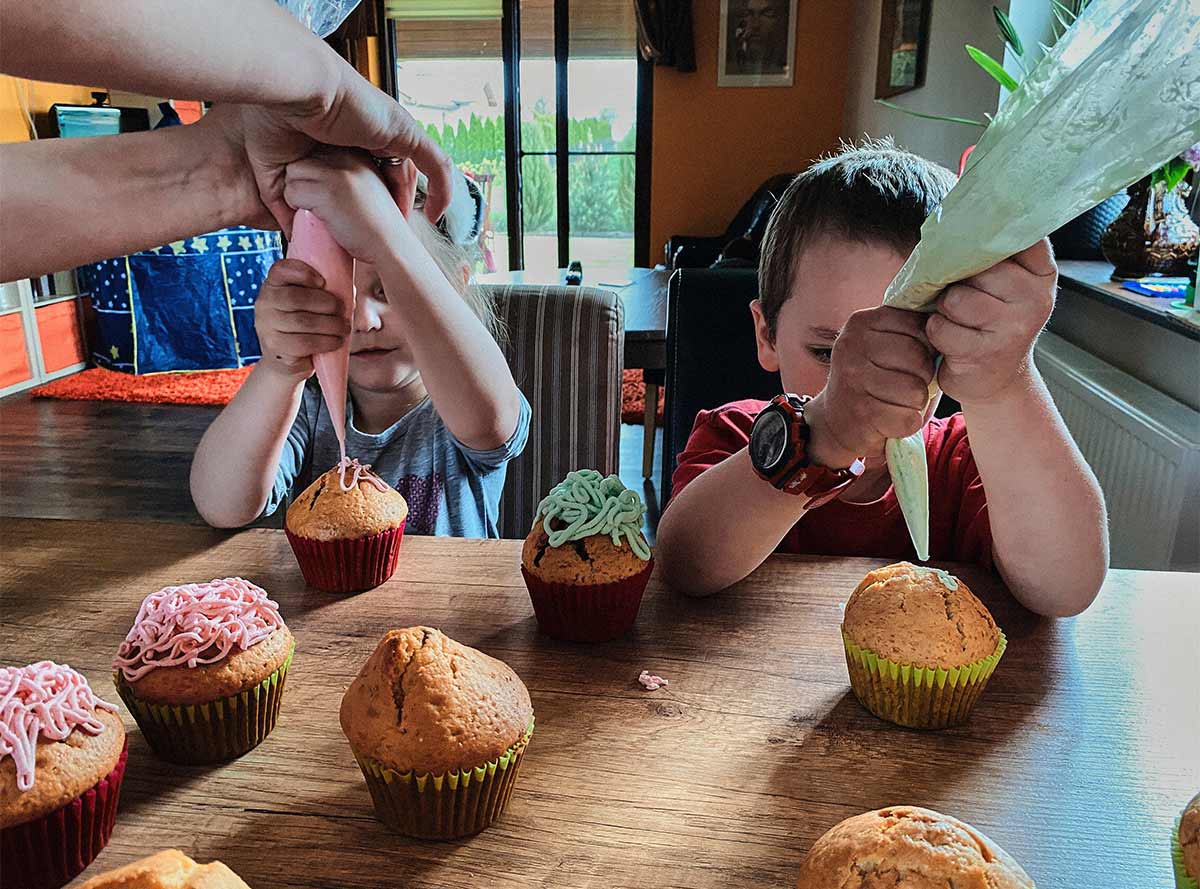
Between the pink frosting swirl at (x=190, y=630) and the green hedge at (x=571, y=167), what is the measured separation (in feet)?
20.8

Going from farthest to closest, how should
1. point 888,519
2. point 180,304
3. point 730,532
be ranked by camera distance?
point 180,304 → point 888,519 → point 730,532

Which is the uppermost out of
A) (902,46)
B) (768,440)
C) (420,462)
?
(902,46)

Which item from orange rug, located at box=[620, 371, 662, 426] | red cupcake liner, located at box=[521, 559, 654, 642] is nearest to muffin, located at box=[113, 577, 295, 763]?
red cupcake liner, located at box=[521, 559, 654, 642]

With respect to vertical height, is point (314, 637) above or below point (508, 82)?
below

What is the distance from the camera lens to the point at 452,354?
1210 millimetres

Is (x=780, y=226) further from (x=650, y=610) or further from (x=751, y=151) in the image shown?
(x=751, y=151)

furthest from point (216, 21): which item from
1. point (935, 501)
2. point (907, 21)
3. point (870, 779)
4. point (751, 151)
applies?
point (751, 151)

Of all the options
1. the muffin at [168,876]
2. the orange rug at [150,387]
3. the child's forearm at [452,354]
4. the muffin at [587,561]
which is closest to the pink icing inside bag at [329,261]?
the child's forearm at [452,354]

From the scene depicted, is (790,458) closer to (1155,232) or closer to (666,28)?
(1155,232)

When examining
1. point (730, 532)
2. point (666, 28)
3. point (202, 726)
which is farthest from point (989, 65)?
point (666, 28)

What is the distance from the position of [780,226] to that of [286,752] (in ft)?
2.94

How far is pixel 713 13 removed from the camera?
627 cm

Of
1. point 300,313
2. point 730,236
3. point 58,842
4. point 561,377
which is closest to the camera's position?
point 58,842

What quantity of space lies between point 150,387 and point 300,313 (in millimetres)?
4720
